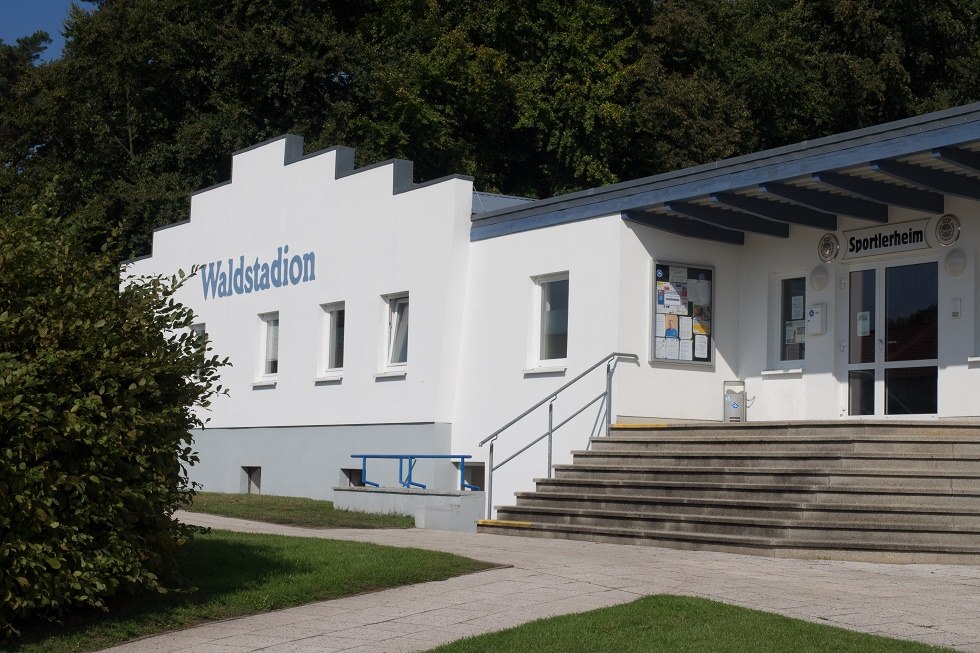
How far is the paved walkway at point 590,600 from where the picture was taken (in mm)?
8812

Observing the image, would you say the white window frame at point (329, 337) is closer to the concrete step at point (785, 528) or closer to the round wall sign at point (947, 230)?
the concrete step at point (785, 528)

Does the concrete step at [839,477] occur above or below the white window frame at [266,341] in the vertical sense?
below

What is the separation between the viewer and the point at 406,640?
344 inches

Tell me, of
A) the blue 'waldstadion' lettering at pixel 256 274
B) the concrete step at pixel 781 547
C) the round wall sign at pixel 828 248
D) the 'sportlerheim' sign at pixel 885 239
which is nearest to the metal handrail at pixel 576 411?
the concrete step at pixel 781 547

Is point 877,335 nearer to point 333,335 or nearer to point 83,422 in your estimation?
point 333,335

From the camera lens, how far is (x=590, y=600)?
32.4ft

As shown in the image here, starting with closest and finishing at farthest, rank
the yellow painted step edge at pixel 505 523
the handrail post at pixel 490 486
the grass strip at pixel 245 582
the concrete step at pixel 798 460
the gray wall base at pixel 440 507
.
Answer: the grass strip at pixel 245 582
the concrete step at pixel 798 460
the yellow painted step edge at pixel 505 523
the gray wall base at pixel 440 507
the handrail post at pixel 490 486

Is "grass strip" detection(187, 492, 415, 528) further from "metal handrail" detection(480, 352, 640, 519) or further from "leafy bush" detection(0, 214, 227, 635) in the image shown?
"leafy bush" detection(0, 214, 227, 635)

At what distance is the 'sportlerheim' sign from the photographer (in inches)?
645

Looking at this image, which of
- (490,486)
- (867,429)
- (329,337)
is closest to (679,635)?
(867,429)

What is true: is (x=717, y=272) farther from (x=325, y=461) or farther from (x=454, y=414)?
(x=325, y=461)

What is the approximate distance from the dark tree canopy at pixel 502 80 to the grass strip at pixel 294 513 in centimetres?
1458

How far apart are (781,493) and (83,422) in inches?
302

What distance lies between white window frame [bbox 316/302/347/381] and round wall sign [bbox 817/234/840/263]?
8.52 meters
